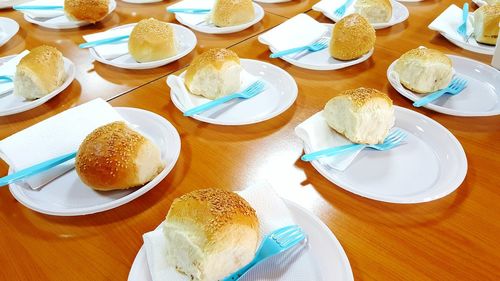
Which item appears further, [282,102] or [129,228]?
[282,102]

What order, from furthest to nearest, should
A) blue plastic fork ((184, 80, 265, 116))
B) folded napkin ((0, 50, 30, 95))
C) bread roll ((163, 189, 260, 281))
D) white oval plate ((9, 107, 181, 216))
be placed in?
1. folded napkin ((0, 50, 30, 95))
2. blue plastic fork ((184, 80, 265, 116))
3. white oval plate ((9, 107, 181, 216))
4. bread roll ((163, 189, 260, 281))

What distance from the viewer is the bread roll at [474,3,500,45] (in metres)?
1.26

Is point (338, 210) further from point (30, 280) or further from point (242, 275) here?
point (30, 280)

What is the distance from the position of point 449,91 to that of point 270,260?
703 mm

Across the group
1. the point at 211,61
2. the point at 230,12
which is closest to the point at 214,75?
the point at 211,61

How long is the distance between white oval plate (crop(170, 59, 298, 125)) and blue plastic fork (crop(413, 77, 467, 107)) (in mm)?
310

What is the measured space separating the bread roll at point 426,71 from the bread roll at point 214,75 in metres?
0.44

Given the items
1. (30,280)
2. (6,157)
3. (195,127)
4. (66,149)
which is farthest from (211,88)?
(30,280)

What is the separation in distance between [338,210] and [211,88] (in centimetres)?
48

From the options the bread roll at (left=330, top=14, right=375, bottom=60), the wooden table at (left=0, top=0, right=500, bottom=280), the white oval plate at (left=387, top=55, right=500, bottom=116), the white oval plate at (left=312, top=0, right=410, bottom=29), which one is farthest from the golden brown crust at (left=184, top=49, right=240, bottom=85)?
the white oval plate at (left=312, top=0, right=410, bottom=29)

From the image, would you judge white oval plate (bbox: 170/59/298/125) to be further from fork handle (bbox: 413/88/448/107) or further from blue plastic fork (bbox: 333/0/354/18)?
blue plastic fork (bbox: 333/0/354/18)

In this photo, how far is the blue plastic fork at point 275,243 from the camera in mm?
623

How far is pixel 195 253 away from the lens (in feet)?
1.90

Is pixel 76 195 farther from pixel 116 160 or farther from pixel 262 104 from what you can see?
pixel 262 104
